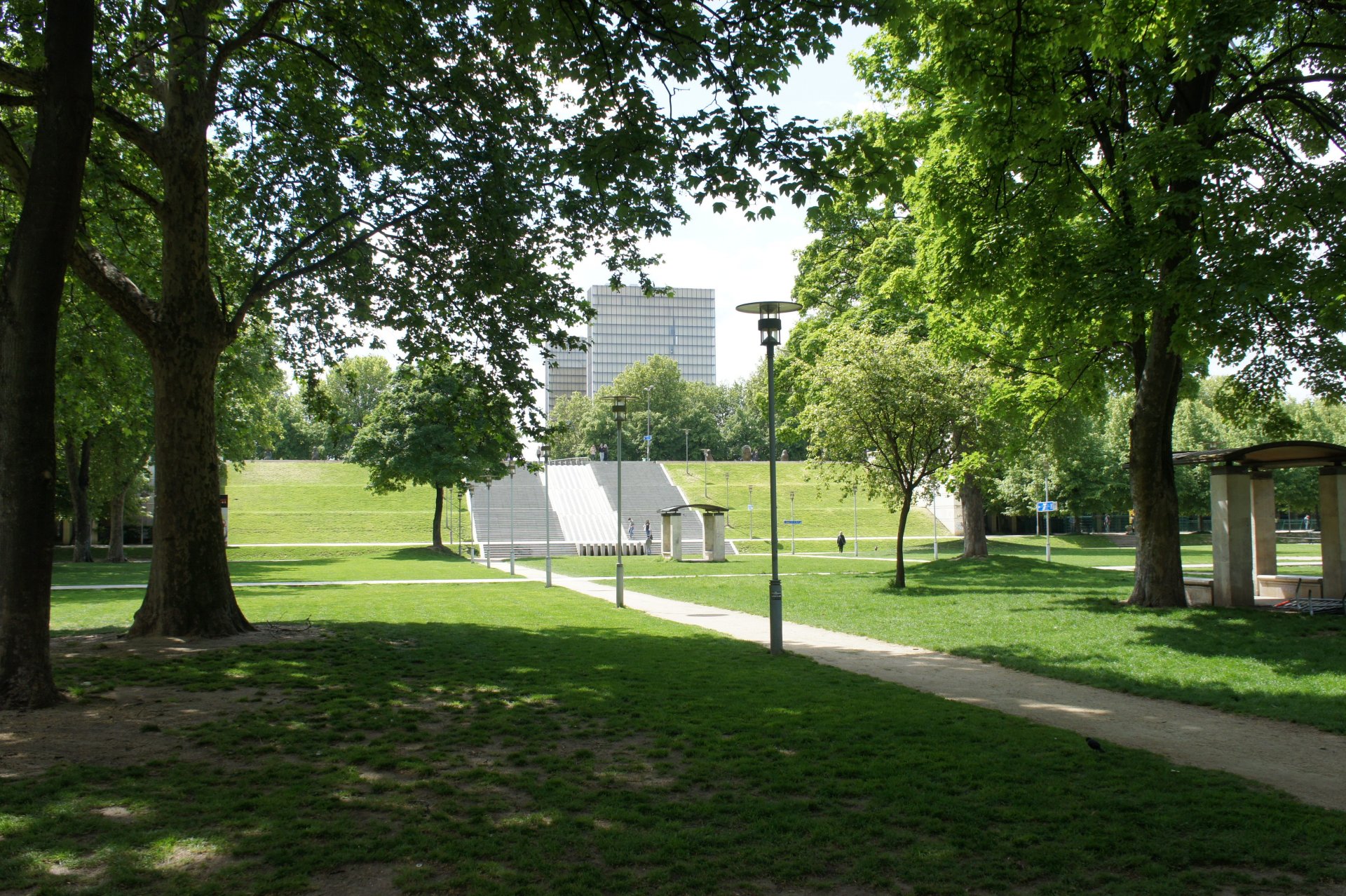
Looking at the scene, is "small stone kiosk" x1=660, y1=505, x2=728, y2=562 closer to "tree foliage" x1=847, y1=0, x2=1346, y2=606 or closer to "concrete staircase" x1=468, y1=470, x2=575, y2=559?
"concrete staircase" x1=468, y1=470, x2=575, y2=559

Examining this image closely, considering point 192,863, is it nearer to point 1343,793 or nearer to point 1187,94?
point 1343,793

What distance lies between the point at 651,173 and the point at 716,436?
4252 inches

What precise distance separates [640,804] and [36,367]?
604 centimetres

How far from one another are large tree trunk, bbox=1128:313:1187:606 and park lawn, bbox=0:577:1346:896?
9.36 m

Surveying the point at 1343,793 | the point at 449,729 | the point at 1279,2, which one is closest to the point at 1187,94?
the point at 1279,2

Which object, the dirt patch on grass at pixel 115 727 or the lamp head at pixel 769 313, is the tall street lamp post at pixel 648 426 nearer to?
the lamp head at pixel 769 313

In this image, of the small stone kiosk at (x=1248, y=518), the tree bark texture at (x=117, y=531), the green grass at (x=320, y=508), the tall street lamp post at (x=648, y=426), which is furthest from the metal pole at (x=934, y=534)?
the tall street lamp post at (x=648, y=426)

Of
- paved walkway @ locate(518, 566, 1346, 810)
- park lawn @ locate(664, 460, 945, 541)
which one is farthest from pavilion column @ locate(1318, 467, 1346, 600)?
park lawn @ locate(664, 460, 945, 541)

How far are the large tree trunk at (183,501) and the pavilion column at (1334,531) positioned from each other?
18.0m

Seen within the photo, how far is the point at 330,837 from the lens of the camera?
493 cm

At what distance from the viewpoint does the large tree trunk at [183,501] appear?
39.1ft

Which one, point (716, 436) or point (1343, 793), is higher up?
point (716, 436)

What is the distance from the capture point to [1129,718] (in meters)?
8.49

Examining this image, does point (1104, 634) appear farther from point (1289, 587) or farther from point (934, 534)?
point (934, 534)
